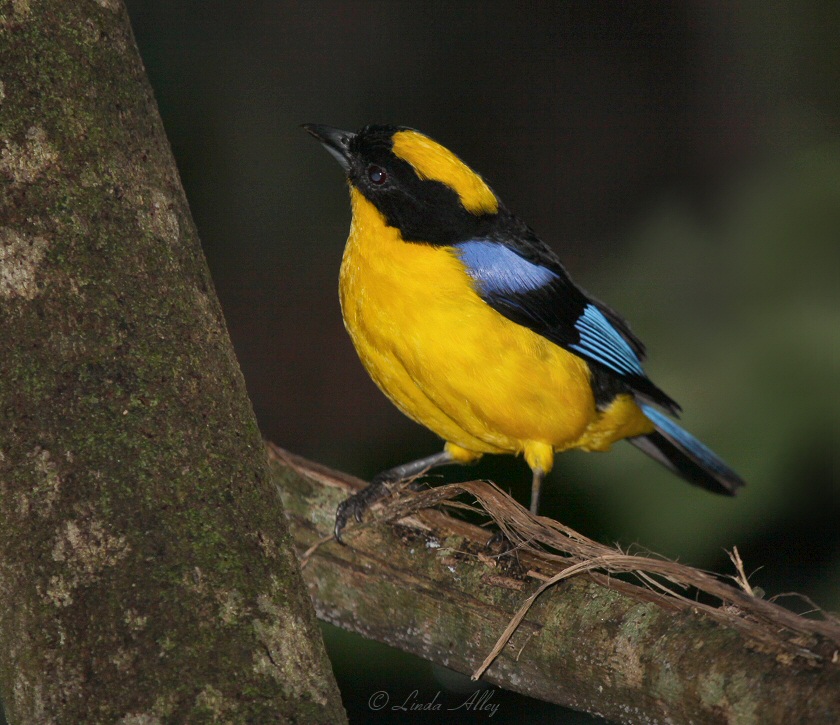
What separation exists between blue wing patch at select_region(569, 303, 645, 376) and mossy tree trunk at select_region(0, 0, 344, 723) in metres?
2.29

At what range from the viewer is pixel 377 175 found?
158 inches

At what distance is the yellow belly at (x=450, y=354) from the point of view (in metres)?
3.70

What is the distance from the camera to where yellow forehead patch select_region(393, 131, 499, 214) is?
398 centimetres

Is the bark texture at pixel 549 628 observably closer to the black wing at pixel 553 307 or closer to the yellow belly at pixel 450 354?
the yellow belly at pixel 450 354

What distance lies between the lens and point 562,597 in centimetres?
267

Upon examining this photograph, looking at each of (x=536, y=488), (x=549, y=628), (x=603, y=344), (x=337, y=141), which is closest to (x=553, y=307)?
(x=603, y=344)

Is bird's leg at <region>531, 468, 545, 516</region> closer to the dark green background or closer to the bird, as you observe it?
the bird

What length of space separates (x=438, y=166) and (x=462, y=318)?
2.15 feet

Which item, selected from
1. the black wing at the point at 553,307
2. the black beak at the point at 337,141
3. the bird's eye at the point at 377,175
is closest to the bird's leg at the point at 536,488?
the black wing at the point at 553,307

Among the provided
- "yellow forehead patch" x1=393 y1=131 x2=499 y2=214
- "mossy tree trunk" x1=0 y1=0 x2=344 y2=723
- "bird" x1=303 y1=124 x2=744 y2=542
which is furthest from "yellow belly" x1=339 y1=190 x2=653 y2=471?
"mossy tree trunk" x1=0 y1=0 x2=344 y2=723

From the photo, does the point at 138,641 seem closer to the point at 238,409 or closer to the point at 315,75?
the point at 238,409

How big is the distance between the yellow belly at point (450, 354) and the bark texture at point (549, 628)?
482mm

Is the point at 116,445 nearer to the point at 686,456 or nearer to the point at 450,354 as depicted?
the point at 450,354

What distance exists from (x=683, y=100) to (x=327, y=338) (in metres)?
3.81
